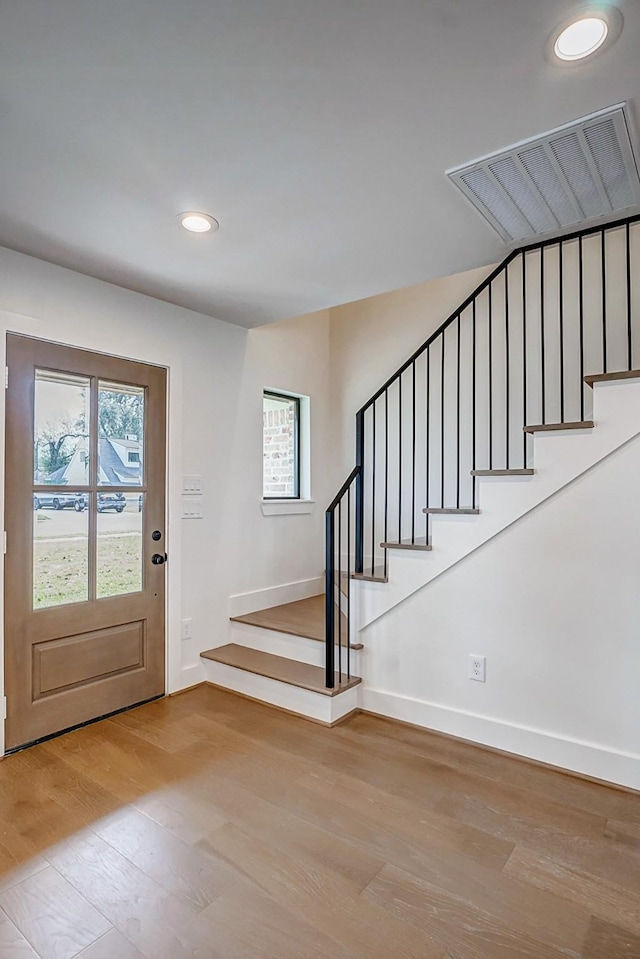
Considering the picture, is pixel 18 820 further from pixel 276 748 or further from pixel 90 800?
pixel 276 748

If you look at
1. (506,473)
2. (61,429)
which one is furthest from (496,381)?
(61,429)

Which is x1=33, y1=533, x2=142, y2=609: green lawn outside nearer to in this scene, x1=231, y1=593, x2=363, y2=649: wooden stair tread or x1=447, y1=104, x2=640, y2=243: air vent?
x1=231, y1=593, x2=363, y2=649: wooden stair tread

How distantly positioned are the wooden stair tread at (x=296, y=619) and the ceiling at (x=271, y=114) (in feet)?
7.36

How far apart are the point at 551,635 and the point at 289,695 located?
59.0 inches

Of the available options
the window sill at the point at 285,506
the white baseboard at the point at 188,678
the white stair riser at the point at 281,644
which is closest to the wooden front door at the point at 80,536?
the white baseboard at the point at 188,678

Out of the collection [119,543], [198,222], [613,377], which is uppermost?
[198,222]

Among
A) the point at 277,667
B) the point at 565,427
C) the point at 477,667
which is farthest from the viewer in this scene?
the point at 277,667

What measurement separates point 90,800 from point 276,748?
34.0 inches

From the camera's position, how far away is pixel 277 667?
321 centimetres

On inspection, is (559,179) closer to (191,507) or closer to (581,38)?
(581,38)

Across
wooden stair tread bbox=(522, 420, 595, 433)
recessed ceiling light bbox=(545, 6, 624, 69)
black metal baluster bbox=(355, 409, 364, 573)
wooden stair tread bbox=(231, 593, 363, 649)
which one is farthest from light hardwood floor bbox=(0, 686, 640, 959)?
recessed ceiling light bbox=(545, 6, 624, 69)

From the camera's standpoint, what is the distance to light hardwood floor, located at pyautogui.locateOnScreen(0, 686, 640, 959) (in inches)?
58.3

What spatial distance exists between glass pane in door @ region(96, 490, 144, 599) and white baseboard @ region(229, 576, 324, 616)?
844mm

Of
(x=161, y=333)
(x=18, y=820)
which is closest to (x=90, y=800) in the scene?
(x=18, y=820)
